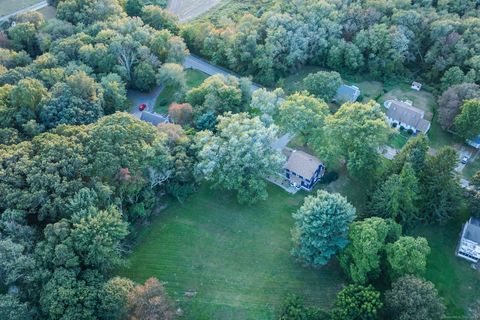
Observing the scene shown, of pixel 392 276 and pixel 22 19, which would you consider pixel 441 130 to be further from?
pixel 22 19

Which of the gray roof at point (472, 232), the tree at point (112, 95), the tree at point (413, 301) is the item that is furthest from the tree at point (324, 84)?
the tree at point (413, 301)

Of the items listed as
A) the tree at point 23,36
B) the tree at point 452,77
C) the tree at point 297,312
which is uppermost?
the tree at point 23,36

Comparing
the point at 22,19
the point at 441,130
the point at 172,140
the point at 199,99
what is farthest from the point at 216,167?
the point at 22,19

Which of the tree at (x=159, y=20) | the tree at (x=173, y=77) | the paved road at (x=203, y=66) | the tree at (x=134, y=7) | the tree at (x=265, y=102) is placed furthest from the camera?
the tree at (x=134, y=7)

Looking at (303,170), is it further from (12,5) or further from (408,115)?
(12,5)

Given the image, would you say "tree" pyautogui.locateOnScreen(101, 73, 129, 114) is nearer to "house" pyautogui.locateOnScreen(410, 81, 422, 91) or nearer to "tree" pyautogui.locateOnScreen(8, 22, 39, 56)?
"tree" pyautogui.locateOnScreen(8, 22, 39, 56)

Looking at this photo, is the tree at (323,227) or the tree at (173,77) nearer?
the tree at (323,227)

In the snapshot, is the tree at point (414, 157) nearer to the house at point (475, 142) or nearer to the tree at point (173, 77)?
the house at point (475, 142)
